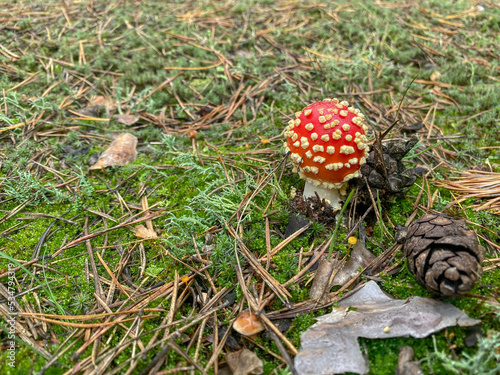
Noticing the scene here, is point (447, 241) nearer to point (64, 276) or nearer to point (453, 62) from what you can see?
point (64, 276)

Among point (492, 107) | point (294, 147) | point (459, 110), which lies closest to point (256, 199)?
point (294, 147)

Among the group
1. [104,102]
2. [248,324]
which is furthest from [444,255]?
[104,102]

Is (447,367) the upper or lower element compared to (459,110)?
lower

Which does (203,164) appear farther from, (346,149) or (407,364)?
(407,364)

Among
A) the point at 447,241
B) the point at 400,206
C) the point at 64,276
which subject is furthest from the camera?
the point at 400,206

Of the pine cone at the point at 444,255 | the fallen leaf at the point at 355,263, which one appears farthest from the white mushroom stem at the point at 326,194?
the pine cone at the point at 444,255

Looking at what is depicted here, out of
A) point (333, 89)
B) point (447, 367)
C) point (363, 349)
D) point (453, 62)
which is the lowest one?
point (363, 349)
